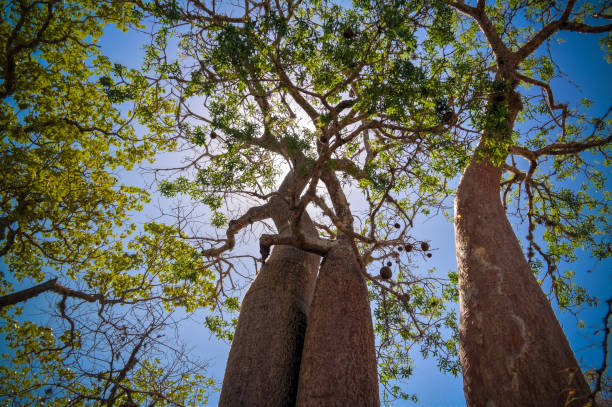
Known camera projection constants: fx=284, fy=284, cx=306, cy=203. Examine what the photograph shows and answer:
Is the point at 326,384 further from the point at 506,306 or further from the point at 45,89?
the point at 45,89

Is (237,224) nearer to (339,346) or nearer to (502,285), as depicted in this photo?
(339,346)

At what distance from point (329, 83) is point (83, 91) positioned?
5025 millimetres

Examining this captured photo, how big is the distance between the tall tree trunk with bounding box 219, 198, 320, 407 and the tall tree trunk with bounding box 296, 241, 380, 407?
328 mm

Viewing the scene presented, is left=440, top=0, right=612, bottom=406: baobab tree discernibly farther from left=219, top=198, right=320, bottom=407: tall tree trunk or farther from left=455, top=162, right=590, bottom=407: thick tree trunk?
left=219, top=198, right=320, bottom=407: tall tree trunk

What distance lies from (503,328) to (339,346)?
4.72 ft

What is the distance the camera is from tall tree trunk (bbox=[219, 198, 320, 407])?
270 cm

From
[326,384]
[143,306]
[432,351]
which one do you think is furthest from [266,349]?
[432,351]

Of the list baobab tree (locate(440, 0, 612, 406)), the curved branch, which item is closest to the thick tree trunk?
baobab tree (locate(440, 0, 612, 406))

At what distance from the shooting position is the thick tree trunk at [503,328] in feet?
7.14

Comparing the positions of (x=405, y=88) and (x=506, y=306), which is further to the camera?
(x=405, y=88)

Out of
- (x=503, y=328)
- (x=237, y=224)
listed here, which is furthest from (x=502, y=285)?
(x=237, y=224)

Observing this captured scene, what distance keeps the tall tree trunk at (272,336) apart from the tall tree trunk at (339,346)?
0.33m

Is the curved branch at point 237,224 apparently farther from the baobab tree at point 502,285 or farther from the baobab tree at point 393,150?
the baobab tree at point 502,285

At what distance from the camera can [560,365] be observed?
2.24m
